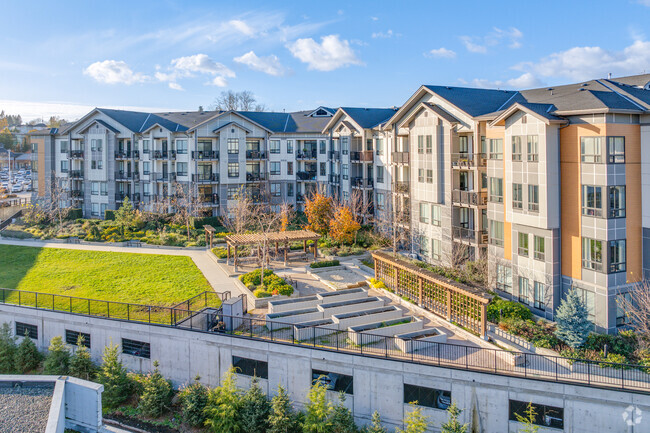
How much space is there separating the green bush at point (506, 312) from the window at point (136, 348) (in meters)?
15.5

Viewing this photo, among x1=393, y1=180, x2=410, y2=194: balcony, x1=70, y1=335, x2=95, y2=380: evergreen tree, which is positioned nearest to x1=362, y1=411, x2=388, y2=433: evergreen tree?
x1=70, y1=335, x2=95, y2=380: evergreen tree

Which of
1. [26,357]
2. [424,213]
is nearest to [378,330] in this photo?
[424,213]

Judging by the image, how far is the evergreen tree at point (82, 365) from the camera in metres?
23.4

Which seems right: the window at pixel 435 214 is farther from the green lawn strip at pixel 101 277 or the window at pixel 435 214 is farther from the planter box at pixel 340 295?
the green lawn strip at pixel 101 277

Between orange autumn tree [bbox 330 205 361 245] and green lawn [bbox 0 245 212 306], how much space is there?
10.2 meters

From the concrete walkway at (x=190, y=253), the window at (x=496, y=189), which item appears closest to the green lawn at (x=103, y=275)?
the concrete walkway at (x=190, y=253)

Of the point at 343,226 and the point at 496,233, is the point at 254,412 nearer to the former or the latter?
the point at 496,233

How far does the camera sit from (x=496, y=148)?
28.7m

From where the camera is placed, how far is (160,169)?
5284 cm

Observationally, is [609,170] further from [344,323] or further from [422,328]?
[344,323]

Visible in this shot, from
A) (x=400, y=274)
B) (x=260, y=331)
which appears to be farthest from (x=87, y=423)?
(x=400, y=274)

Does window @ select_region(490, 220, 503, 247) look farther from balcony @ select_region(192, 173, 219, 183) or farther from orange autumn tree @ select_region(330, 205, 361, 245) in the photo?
balcony @ select_region(192, 173, 219, 183)

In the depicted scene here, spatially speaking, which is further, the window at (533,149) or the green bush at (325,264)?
the green bush at (325,264)

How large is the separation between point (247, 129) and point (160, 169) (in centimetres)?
978
